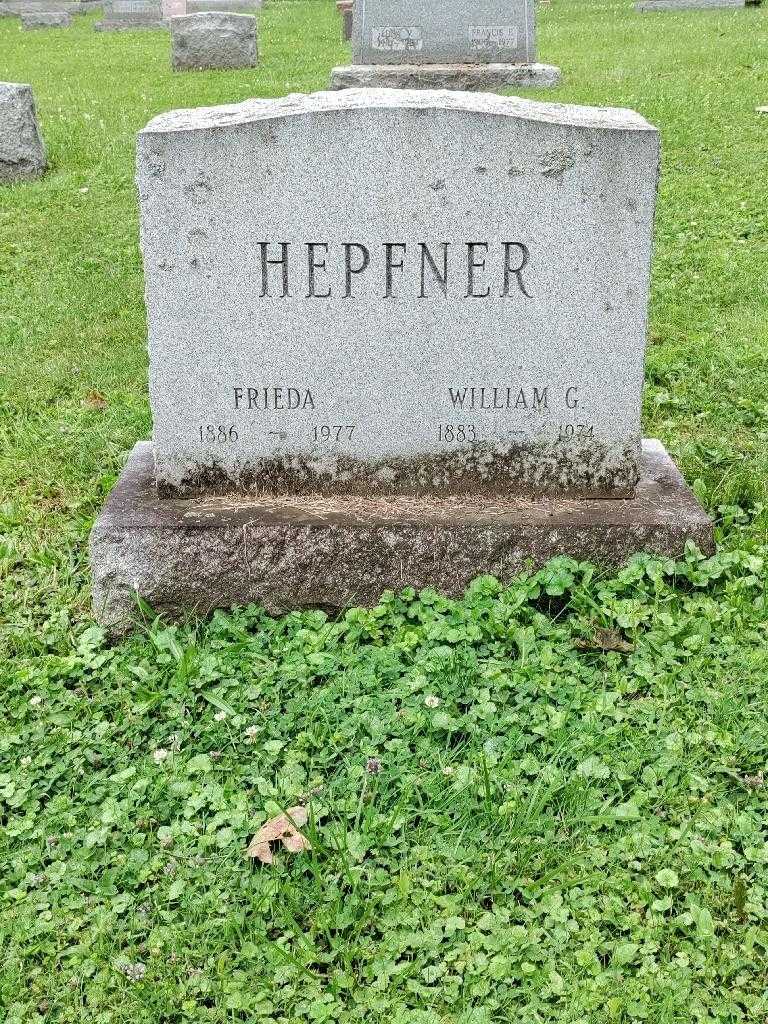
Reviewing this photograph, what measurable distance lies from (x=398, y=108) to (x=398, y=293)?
0.52 m

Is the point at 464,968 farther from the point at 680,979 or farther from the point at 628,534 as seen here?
the point at 628,534

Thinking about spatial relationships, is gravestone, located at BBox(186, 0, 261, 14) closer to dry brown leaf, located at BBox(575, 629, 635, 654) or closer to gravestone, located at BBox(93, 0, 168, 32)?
gravestone, located at BBox(93, 0, 168, 32)

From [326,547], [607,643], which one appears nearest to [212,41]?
[326,547]

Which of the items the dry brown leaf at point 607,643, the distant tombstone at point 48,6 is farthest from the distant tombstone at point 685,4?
the dry brown leaf at point 607,643

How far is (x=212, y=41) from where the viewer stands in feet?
43.1

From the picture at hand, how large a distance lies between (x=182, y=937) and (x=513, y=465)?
5.80 ft

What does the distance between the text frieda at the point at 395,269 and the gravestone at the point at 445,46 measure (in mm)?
7417

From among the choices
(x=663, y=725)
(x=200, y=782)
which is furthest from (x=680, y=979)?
(x=200, y=782)

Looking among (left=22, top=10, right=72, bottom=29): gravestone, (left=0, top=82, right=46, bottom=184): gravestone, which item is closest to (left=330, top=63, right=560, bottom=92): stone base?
(left=0, top=82, right=46, bottom=184): gravestone

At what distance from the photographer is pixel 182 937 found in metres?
2.38

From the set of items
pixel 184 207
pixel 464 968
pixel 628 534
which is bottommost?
pixel 464 968

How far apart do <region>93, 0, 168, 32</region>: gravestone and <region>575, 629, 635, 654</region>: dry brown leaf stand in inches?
718

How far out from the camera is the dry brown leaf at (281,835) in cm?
255

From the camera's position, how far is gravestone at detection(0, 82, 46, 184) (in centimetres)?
806
